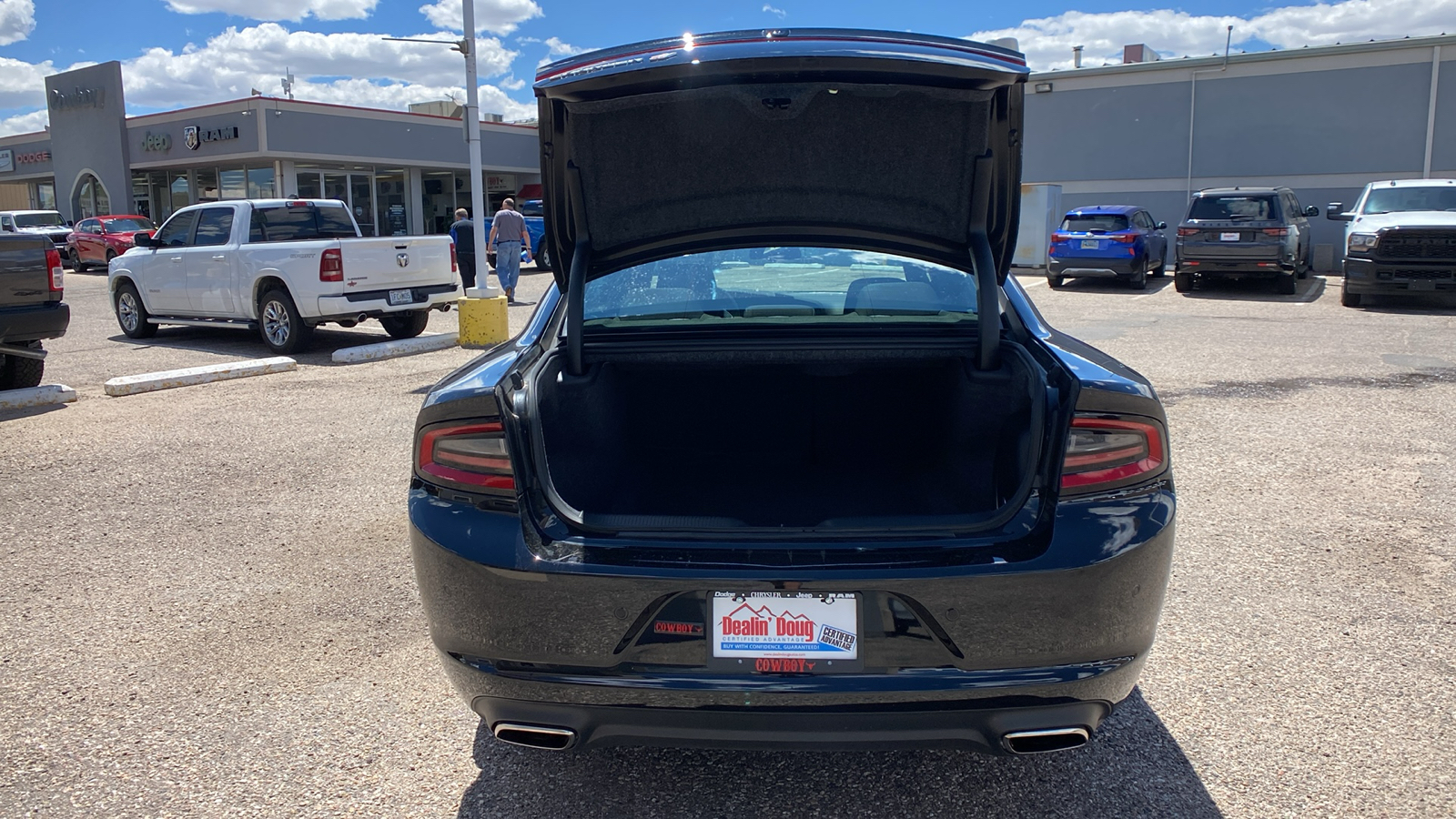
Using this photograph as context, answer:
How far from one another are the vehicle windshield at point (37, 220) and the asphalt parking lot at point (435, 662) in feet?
82.7

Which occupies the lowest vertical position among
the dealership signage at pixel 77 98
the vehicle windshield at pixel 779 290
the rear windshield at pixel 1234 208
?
the vehicle windshield at pixel 779 290

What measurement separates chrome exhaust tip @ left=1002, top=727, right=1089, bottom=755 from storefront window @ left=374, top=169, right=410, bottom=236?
114 feet

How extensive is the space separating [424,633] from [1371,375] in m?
8.93

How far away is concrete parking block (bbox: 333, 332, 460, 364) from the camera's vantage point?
422 inches

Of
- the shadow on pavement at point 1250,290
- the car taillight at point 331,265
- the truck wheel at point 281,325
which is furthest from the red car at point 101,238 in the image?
the shadow on pavement at point 1250,290

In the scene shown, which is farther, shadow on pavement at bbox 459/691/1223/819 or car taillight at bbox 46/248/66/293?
car taillight at bbox 46/248/66/293

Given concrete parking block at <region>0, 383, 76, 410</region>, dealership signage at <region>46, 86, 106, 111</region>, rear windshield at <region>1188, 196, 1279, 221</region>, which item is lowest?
concrete parking block at <region>0, 383, 76, 410</region>

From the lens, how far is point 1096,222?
18688 mm

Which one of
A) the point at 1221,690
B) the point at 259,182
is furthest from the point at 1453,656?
the point at 259,182

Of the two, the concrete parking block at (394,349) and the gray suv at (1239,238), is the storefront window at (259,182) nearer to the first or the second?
the concrete parking block at (394,349)

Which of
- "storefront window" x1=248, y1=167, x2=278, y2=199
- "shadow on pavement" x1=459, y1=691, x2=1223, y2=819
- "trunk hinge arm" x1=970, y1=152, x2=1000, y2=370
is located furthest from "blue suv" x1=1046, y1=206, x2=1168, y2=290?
"storefront window" x1=248, y1=167, x2=278, y2=199

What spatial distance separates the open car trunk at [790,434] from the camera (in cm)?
309

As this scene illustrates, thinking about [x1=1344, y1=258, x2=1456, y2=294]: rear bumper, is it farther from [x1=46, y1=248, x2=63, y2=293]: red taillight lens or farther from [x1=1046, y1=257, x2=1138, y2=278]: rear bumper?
[x1=46, y1=248, x2=63, y2=293]: red taillight lens

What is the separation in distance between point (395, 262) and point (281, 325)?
4.69ft
